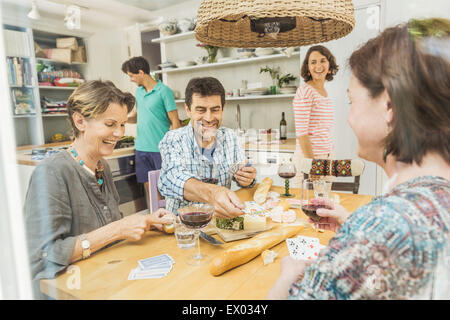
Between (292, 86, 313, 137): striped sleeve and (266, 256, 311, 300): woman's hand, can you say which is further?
(292, 86, 313, 137): striped sleeve

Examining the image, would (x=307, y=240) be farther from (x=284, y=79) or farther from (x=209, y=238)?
(x=284, y=79)

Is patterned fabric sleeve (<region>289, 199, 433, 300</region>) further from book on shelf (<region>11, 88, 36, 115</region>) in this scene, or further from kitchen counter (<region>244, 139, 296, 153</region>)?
kitchen counter (<region>244, 139, 296, 153</region>)

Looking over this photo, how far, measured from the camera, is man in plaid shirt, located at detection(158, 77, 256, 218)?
3.55 feet

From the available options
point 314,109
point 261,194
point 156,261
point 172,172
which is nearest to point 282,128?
point 314,109

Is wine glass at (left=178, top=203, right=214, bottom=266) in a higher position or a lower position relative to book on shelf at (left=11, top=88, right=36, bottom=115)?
lower

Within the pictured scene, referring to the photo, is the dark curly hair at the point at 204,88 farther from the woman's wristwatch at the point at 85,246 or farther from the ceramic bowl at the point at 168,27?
the woman's wristwatch at the point at 85,246

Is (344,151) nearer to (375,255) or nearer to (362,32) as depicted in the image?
(362,32)

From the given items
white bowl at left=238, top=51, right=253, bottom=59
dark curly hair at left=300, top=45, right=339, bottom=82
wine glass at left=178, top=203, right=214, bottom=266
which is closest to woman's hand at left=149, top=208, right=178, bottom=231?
wine glass at left=178, top=203, right=214, bottom=266

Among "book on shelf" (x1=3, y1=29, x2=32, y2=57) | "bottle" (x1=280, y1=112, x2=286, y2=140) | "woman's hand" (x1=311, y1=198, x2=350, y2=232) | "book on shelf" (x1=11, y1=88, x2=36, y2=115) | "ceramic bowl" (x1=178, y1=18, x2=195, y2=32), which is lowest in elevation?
"woman's hand" (x1=311, y1=198, x2=350, y2=232)

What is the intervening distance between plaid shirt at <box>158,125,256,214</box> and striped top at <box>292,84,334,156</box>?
367mm

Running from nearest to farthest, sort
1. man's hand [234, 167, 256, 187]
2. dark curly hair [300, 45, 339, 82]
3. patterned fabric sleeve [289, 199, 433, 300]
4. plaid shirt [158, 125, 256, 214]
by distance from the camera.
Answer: patterned fabric sleeve [289, 199, 433, 300] < plaid shirt [158, 125, 256, 214] < man's hand [234, 167, 256, 187] < dark curly hair [300, 45, 339, 82]

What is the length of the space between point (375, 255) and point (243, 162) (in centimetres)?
111

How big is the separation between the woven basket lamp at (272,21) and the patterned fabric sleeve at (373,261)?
459 millimetres

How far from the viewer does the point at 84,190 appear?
29.8 inches
